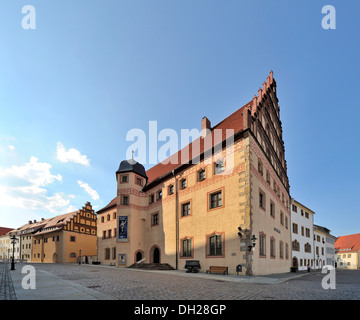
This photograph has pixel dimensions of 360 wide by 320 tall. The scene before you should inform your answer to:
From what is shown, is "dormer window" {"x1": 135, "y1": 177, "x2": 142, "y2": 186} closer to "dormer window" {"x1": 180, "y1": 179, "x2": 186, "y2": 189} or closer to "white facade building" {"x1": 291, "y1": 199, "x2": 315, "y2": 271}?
"dormer window" {"x1": 180, "y1": 179, "x2": 186, "y2": 189}

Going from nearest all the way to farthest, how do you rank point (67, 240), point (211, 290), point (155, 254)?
point (211, 290) < point (155, 254) < point (67, 240)

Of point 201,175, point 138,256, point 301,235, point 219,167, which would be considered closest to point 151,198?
point 138,256

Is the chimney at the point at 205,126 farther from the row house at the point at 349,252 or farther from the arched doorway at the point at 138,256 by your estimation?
the row house at the point at 349,252

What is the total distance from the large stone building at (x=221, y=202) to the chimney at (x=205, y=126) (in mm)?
57

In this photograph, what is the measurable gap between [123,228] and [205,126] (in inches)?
628

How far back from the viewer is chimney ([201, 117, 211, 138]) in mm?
30531

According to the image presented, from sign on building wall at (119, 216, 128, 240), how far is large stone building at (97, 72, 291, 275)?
4.7 inches

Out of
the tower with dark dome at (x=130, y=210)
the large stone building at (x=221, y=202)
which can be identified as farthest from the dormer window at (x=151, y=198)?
the tower with dark dome at (x=130, y=210)

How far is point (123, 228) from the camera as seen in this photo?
1283 inches

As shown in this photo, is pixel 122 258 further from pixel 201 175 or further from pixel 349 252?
pixel 349 252

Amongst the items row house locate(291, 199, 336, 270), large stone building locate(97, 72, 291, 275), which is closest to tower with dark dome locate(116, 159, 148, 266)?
large stone building locate(97, 72, 291, 275)

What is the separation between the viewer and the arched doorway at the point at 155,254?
30712mm
